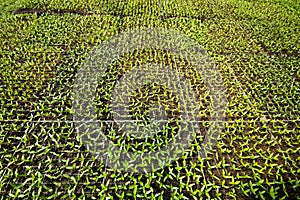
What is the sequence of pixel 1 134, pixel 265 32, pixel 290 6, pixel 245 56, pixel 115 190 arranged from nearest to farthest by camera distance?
pixel 115 190, pixel 1 134, pixel 245 56, pixel 265 32, pixel 290 6

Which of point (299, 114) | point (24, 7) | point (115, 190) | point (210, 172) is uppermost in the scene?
point (299, 114)

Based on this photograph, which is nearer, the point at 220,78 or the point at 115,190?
the point at 115,190

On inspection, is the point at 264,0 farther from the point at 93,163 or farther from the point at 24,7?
the point at 93,163

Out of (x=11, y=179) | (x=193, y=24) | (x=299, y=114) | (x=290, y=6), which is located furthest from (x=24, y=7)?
(x=290, y=6)

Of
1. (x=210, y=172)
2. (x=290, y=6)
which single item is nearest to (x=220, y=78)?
(x=210, y=172)

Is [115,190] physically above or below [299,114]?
below

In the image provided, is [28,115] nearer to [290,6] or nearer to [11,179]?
[11,179]

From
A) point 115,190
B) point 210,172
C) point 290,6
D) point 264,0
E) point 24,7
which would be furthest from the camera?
point 264,0
